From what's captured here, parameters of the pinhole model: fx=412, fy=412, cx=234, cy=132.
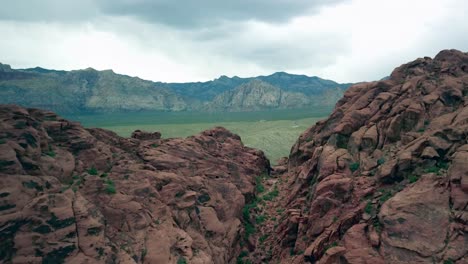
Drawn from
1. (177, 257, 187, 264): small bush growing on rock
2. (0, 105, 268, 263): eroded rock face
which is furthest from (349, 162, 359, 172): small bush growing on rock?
(177, 257, 187, 264): small bush growing on rock

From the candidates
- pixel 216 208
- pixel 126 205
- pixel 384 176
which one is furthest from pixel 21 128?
pixel 384 176

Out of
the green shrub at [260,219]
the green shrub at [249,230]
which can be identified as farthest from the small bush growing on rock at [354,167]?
the green shrub at [249,230]

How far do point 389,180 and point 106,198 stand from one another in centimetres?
2156

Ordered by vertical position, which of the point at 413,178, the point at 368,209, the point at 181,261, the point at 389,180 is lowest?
the point at 181,261

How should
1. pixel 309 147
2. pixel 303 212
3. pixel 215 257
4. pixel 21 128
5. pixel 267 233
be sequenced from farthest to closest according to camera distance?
pixel 309 147, pixel 267 233, pixel 303 212, pixel 215 257, pixel 21 128

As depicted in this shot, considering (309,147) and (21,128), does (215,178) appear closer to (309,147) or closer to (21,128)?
(309,147)

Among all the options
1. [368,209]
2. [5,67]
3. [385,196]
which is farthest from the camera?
[5,67]

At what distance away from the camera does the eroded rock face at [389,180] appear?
1067 inches

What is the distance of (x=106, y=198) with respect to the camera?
30.7 metres

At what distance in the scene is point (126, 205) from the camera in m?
30.7

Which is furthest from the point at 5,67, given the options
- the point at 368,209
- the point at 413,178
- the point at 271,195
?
the point at 413,178

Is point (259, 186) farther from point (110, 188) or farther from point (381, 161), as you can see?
point (110, 188)

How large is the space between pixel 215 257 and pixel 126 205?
8202mm

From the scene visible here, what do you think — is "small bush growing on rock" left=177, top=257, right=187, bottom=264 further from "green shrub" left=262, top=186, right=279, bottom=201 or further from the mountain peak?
the mountain peak
